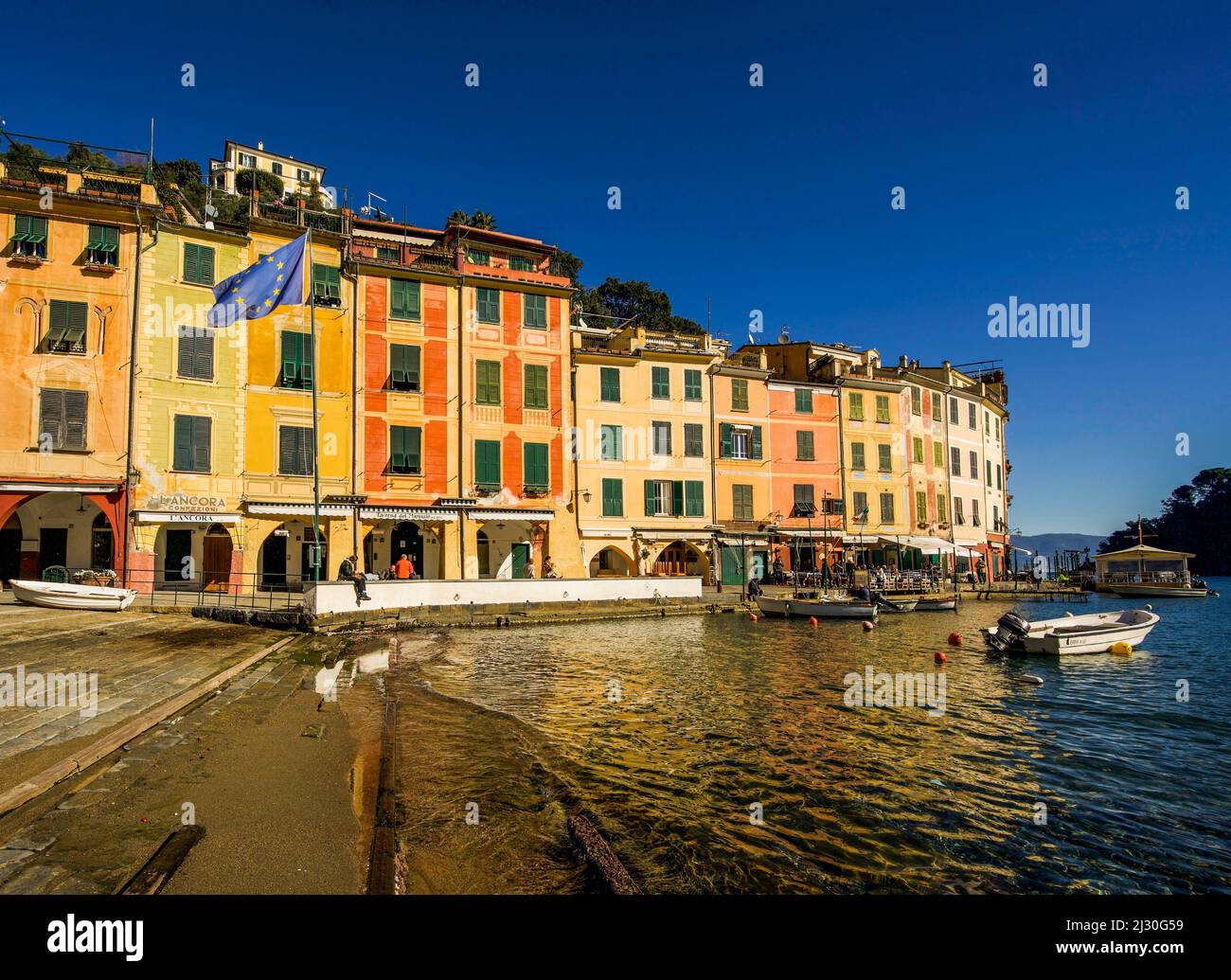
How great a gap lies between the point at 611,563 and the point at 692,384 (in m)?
11.3

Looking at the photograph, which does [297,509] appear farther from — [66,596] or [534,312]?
[534,312]

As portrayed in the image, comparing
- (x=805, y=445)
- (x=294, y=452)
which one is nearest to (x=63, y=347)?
(x=294, y=452)

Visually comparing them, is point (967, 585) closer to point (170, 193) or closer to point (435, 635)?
point (435, 635)

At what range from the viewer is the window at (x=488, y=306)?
3506 centimetres

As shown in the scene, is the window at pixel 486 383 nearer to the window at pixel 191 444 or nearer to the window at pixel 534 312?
the window at pixel 534 312

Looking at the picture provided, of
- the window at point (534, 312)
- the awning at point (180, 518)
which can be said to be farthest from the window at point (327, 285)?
the awning at point (180, 518)

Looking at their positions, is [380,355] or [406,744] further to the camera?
[380,355]

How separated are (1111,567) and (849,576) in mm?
34421

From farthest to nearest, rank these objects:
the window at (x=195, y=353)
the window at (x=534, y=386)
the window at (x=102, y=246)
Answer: the window at (x=534, y=386) → the window at (x=195, y=353) → the window at (x=102, y=246)

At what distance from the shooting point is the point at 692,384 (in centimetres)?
4109

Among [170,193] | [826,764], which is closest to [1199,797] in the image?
[826,764]

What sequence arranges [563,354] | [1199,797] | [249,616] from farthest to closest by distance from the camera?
[563,354]
[249,616]
[1199,797]

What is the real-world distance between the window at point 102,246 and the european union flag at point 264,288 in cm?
889
